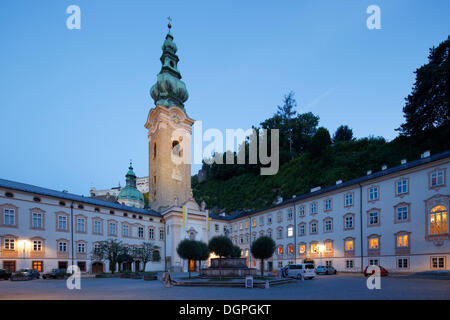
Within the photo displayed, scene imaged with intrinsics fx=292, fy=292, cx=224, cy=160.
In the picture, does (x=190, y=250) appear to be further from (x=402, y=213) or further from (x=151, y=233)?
(x=151, y=233)

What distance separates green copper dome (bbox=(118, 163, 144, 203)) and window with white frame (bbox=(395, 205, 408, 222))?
54.3m

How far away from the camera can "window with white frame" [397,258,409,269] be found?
27391 mm

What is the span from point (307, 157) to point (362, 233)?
112 ft

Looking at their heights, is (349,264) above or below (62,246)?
below

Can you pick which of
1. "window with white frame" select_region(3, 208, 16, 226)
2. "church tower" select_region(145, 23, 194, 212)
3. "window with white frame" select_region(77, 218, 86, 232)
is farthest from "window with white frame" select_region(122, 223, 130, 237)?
"window with white frame" select_region(3, 208, 16, 226)

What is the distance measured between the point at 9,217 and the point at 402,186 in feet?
133

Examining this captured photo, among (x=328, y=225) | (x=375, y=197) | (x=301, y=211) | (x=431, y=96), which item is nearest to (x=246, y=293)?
(x=375, y=197)

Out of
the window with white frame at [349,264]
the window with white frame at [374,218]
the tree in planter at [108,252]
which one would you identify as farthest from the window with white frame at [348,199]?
the tree in planter at [108,252]

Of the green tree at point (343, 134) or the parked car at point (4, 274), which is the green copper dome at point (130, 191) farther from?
the green tree at point (343, 134)

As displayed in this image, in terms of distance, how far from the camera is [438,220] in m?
25.5

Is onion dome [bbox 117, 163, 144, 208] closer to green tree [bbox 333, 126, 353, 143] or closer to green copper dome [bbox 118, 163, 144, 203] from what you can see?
green copper dome [bbox 118, 163, 144, 203]

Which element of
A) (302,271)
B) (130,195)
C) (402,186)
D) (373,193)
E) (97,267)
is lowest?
(97,267)

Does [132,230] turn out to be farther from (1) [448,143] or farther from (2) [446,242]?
(1) [448,143]

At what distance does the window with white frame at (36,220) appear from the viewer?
32.8m
